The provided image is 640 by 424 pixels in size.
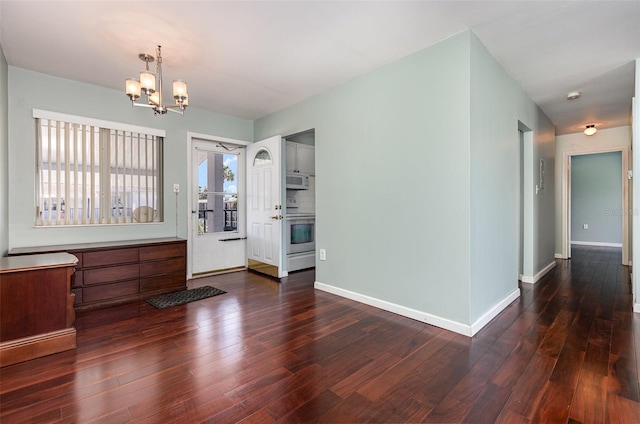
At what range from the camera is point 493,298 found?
286cm

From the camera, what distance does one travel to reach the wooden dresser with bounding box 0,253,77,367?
2037 millimetres

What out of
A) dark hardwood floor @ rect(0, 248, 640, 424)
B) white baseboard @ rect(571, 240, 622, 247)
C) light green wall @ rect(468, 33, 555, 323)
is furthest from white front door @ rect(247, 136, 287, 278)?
white baseboard @ rect(571, 240, 622, 247)

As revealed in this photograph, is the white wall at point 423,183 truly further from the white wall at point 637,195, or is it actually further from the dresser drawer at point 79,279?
the dresser drawer at point 79,279

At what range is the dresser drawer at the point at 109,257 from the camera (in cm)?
312

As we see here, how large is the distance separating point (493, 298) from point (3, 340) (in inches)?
153

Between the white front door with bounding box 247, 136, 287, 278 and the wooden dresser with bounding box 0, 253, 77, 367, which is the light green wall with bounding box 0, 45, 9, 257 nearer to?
the wooden dresser with bounding box 0, 253, 77, 367

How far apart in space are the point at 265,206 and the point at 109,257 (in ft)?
6.66

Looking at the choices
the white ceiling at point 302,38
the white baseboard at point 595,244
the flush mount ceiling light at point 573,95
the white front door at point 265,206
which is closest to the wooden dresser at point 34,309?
the white ceiling at point 302,38

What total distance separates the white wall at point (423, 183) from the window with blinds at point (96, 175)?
234 cm

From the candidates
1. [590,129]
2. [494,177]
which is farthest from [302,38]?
[590,129]

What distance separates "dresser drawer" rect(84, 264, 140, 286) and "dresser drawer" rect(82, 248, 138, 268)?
0.19 ft

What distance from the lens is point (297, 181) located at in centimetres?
477

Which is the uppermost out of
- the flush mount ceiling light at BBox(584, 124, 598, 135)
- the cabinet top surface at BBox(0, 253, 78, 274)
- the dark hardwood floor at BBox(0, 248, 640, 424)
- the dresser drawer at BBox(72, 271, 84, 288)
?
the flush mount ceiling light at BBox(584, 124, 598, 135)

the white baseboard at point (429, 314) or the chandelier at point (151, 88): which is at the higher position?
the chandelier at point (151, 88)
